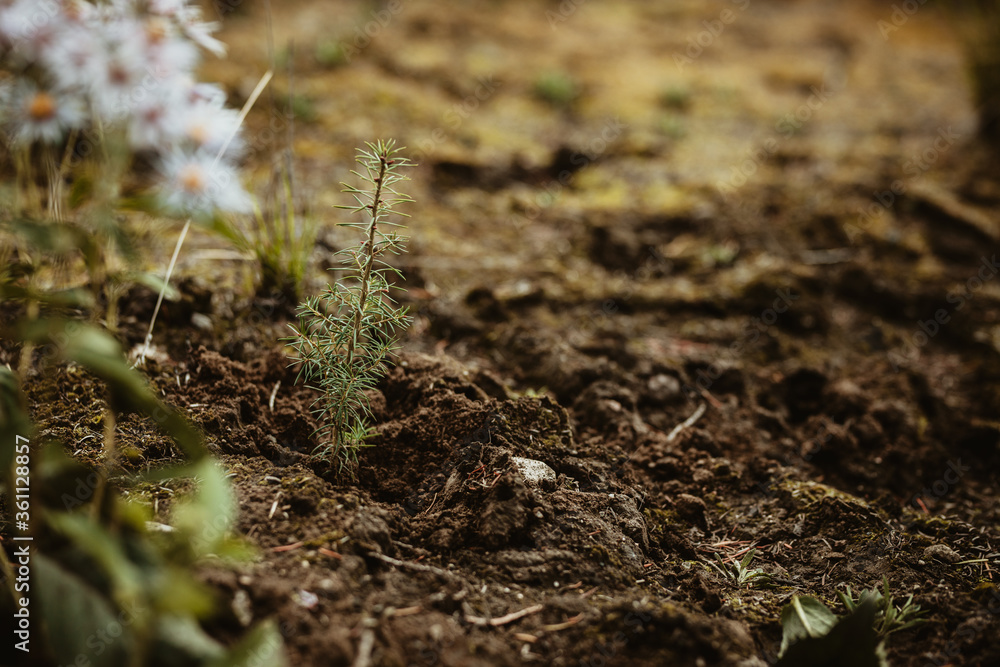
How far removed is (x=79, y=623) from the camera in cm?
87

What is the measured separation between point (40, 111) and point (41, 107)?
0.01 meters

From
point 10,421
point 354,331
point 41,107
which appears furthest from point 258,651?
point 41,107

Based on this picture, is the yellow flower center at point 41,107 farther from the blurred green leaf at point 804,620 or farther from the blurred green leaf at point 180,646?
the blurred green leaf at point 804,620

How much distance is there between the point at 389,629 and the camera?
3.53 ft

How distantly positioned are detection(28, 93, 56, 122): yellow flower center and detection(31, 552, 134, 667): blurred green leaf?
5.36ft

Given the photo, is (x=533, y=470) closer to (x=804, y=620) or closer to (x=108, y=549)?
(x=804, y=620)

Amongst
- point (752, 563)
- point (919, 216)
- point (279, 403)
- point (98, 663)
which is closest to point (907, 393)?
point (752, 563)

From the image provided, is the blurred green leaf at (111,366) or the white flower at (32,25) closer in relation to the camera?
the blurred green leaf at (111,366)

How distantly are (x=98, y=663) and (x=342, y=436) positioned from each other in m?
0.61

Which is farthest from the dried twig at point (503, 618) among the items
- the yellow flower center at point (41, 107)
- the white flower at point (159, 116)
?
the yellow flower center at point (41, 107)

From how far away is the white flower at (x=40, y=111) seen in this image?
6.15 feet

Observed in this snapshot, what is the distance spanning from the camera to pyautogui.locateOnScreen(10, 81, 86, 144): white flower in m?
1.87

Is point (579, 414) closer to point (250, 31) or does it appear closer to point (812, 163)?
point (812, 163)

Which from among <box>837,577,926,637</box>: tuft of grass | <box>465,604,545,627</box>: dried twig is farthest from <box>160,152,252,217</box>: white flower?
<box>837,577,926,637</box>: tuft of grass
